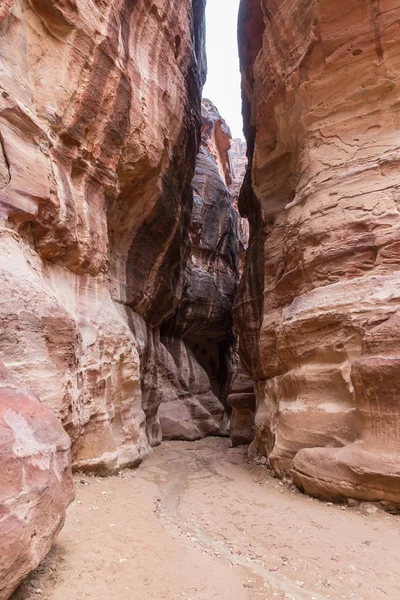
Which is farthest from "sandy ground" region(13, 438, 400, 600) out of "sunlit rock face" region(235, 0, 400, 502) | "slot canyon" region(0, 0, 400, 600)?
"sunlit rock face" region(235, 0, 400, 502)

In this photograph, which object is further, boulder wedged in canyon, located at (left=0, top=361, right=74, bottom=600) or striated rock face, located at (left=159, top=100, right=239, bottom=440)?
striated rock face, located at (left=159, top=100, right=239, bottom=440)

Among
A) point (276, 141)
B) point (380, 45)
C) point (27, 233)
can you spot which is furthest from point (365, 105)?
point (27, 233)

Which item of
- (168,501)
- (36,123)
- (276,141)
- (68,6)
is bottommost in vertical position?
(168,501)

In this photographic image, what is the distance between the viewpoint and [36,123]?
6625 millimetres

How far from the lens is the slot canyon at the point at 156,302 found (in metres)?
3.32

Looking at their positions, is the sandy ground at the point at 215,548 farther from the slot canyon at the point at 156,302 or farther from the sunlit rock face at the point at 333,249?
the sunlit rock face at the point at 333,249

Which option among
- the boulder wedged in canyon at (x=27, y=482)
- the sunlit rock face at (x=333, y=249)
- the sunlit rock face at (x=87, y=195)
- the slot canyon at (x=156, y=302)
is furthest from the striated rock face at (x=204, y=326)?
the boulder wedged in canyon at (x=27, y=482)

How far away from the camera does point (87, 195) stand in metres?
8.16

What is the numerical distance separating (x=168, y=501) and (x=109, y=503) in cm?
93

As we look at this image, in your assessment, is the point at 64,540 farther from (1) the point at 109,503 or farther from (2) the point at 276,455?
(2) the point at 276,455

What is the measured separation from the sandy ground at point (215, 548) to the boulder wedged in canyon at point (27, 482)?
0.30 metres

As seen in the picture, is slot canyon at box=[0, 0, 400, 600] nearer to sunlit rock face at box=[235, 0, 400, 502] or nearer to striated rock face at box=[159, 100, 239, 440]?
sunlit rock face at box=[235, 0, 400, 502]

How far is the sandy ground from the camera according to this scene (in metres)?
2.96

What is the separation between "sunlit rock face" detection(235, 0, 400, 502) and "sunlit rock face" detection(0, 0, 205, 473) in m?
2.75
